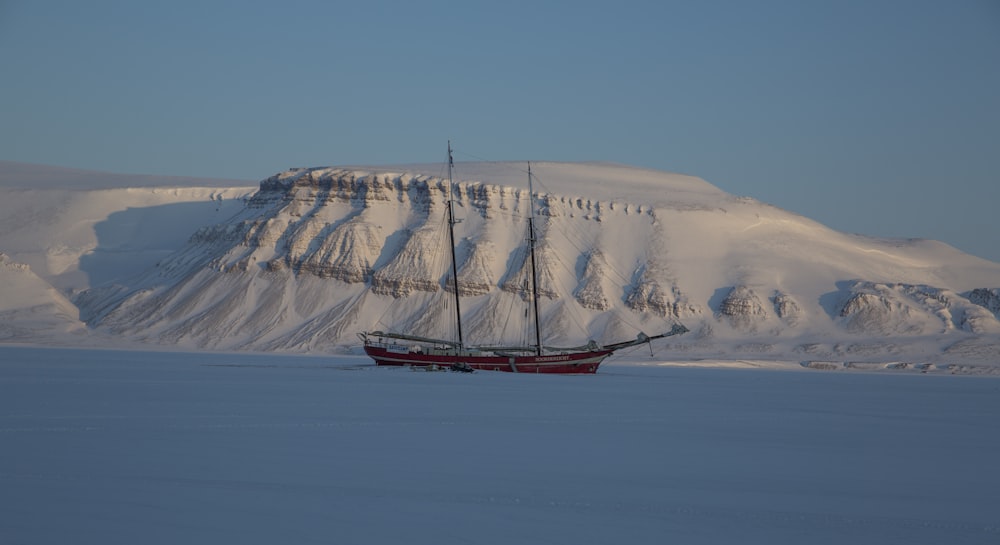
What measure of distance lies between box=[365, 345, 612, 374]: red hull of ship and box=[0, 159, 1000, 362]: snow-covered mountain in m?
31.4

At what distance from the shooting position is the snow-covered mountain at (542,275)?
120625 mm

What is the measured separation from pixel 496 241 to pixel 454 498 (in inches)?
4446

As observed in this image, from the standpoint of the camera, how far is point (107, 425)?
97.8 ft

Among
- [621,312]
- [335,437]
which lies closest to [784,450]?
[335,437]

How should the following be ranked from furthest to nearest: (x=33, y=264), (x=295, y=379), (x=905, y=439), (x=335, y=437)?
(x=33, y=264) → (x=295, y=379) → (x=905, y=439) → (x=335, y=437)

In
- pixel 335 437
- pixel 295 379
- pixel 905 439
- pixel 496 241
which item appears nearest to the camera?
pixel 335 437

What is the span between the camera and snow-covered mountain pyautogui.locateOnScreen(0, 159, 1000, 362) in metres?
121

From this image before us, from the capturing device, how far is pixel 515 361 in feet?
267

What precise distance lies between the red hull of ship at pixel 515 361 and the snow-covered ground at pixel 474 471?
119 feet

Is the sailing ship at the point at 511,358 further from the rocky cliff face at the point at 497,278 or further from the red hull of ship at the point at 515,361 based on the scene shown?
the rocky cliff face at the point at 497,278

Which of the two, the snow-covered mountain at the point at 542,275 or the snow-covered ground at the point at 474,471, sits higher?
the snow-covered mountain at the point at 542,275

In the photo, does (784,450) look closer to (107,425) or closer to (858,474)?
(858,474)

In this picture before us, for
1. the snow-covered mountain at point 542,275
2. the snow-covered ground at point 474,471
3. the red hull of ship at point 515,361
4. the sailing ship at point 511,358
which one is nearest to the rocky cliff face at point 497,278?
the snow-covered mountain at point 542,275

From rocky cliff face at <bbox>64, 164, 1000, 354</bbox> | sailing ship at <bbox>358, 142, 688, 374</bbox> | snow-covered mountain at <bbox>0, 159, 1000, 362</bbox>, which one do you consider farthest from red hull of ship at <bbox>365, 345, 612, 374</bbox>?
rocky cliff face at <bbox>64, 164, 1000, 354</bbox>
